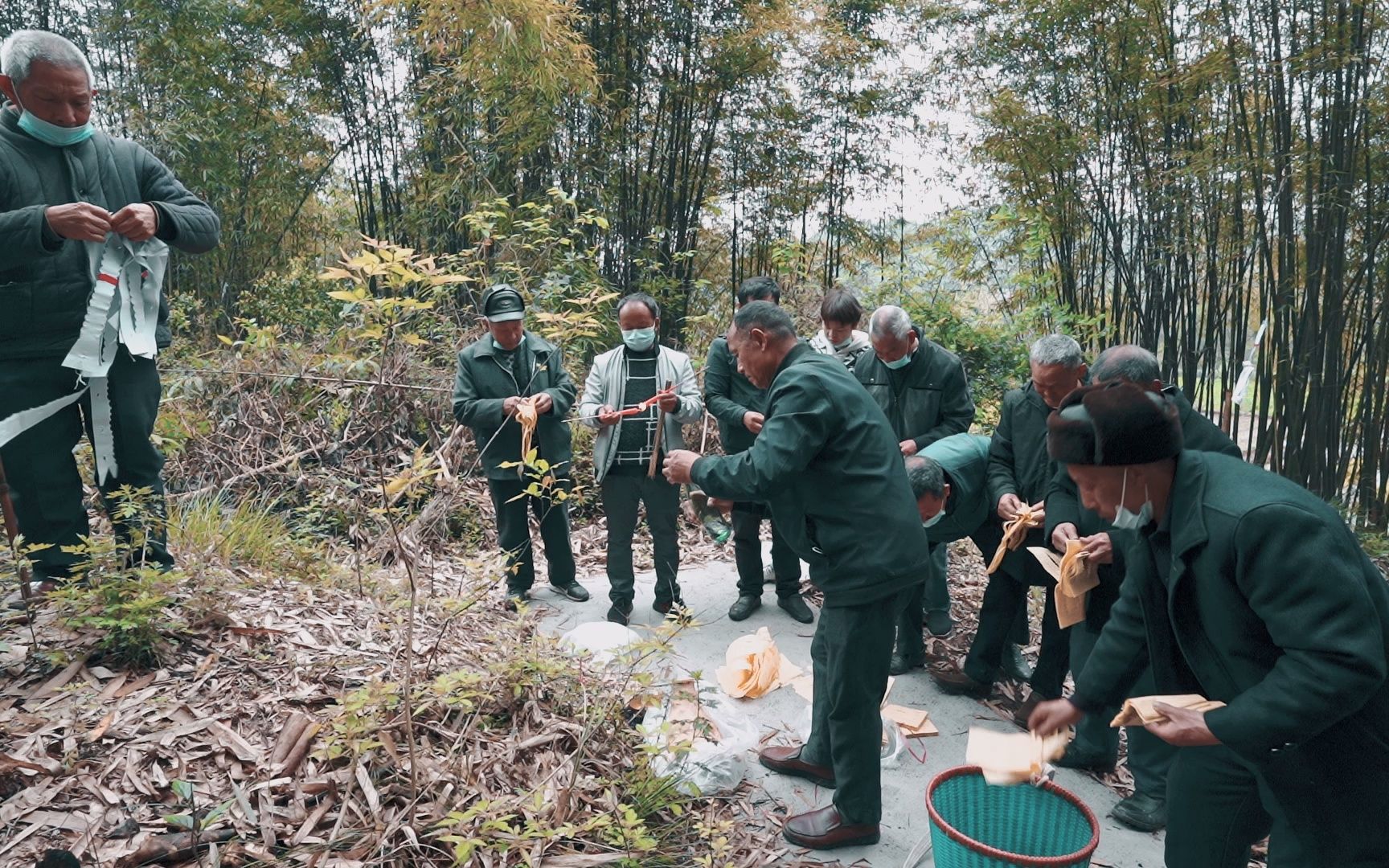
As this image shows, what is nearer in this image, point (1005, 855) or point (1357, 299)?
point (1005, 855)

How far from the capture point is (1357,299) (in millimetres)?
5496

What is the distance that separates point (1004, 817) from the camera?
7.97 ft

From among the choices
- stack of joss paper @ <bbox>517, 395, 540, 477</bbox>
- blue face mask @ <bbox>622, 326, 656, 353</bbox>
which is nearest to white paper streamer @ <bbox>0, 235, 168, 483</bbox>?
stack of joss paper @ <bbox>517, 395, 540, 477</bbox>

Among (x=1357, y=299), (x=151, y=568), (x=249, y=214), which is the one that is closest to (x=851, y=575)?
(x=151, y=568)

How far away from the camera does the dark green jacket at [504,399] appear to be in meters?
4.16

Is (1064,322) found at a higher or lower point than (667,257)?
lower

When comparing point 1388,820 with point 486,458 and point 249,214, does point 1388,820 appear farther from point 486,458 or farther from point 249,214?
point 249,214

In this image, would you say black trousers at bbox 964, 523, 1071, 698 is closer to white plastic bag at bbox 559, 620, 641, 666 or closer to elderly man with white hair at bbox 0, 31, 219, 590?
white plastic bag at bbox 559, 620, 641, 666

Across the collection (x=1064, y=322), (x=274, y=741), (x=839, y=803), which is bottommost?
(x=839, y=803)

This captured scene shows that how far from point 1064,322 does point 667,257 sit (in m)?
3.43

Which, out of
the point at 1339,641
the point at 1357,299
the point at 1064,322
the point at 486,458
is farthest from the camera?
the point at 1064,322

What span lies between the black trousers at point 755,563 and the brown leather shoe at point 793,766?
1.49 metres

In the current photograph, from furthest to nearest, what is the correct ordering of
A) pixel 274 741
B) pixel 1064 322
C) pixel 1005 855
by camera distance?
pixel 1064 322 < pixel 274 741 < pixel 1005 855

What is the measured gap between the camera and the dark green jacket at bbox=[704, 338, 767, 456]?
170 inches
